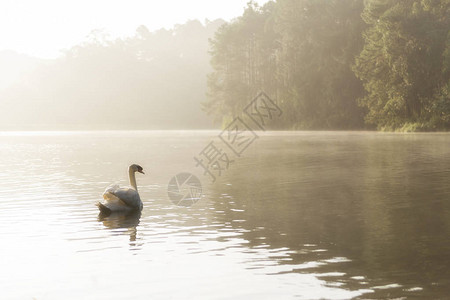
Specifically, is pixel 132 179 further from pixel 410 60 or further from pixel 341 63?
pixel 341 63

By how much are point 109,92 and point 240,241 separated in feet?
490

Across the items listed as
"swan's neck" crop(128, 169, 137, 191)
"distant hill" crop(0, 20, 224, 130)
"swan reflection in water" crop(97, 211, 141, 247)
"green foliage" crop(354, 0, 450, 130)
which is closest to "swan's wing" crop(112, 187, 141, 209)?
"swan reflection in water" crop(97, 211, 141, 247)

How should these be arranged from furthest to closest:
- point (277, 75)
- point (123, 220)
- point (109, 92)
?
point (109, 92) < point (277, 75) < point (123, 220)

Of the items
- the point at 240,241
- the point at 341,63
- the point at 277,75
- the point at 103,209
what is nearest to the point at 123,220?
the point at 103,209

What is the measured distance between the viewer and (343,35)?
8875 centimetres

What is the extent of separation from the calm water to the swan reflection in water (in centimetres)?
4

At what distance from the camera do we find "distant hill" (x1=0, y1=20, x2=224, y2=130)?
151m

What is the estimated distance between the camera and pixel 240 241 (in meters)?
12.0

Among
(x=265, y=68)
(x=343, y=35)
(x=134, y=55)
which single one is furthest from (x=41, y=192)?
(x=134, y=55)

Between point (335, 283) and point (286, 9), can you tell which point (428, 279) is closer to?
point (335, 283)

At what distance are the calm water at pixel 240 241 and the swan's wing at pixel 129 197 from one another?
16.1 inches

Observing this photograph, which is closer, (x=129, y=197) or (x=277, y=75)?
(x=129, y=197)

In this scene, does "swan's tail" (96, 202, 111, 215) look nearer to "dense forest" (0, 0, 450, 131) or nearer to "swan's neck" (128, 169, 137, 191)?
"swan's neck" (128, 169, 137, 191)

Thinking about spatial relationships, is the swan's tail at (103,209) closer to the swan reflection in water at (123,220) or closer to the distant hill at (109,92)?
the swan reflection in water at (123,220)
